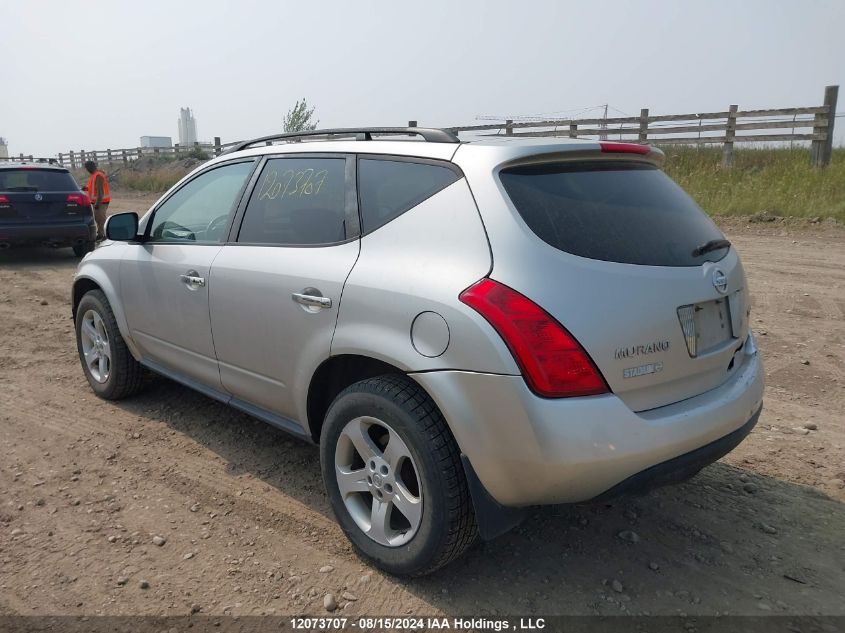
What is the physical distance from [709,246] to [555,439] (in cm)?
121

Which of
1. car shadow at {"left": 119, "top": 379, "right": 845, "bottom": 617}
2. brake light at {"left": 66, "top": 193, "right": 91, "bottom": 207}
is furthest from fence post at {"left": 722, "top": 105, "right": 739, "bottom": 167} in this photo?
car shadow at {"left": 119, "top": 379, "right": 845, "bottom": 617}

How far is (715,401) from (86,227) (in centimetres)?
1083

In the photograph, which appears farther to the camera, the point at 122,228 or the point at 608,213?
the point at 122,228

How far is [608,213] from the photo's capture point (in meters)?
2.67

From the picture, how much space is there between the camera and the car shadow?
105 inches

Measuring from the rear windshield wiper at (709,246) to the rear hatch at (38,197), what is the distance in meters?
10.5

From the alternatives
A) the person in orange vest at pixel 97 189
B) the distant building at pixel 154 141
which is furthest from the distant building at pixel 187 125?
the person in orange vest at pixel 97 189

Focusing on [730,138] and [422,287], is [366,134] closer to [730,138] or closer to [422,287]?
[422,287]

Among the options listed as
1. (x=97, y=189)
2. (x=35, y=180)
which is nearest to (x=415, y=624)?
(x=35, y=180)

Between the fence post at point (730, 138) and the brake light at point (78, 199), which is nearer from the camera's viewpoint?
the brake light at point (78, 199)

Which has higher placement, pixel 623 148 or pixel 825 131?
pixel 825 131

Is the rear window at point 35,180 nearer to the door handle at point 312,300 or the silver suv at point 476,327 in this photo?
the silver suv at point 476,327

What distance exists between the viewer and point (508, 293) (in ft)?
7.74

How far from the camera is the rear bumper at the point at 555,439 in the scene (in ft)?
7.52
